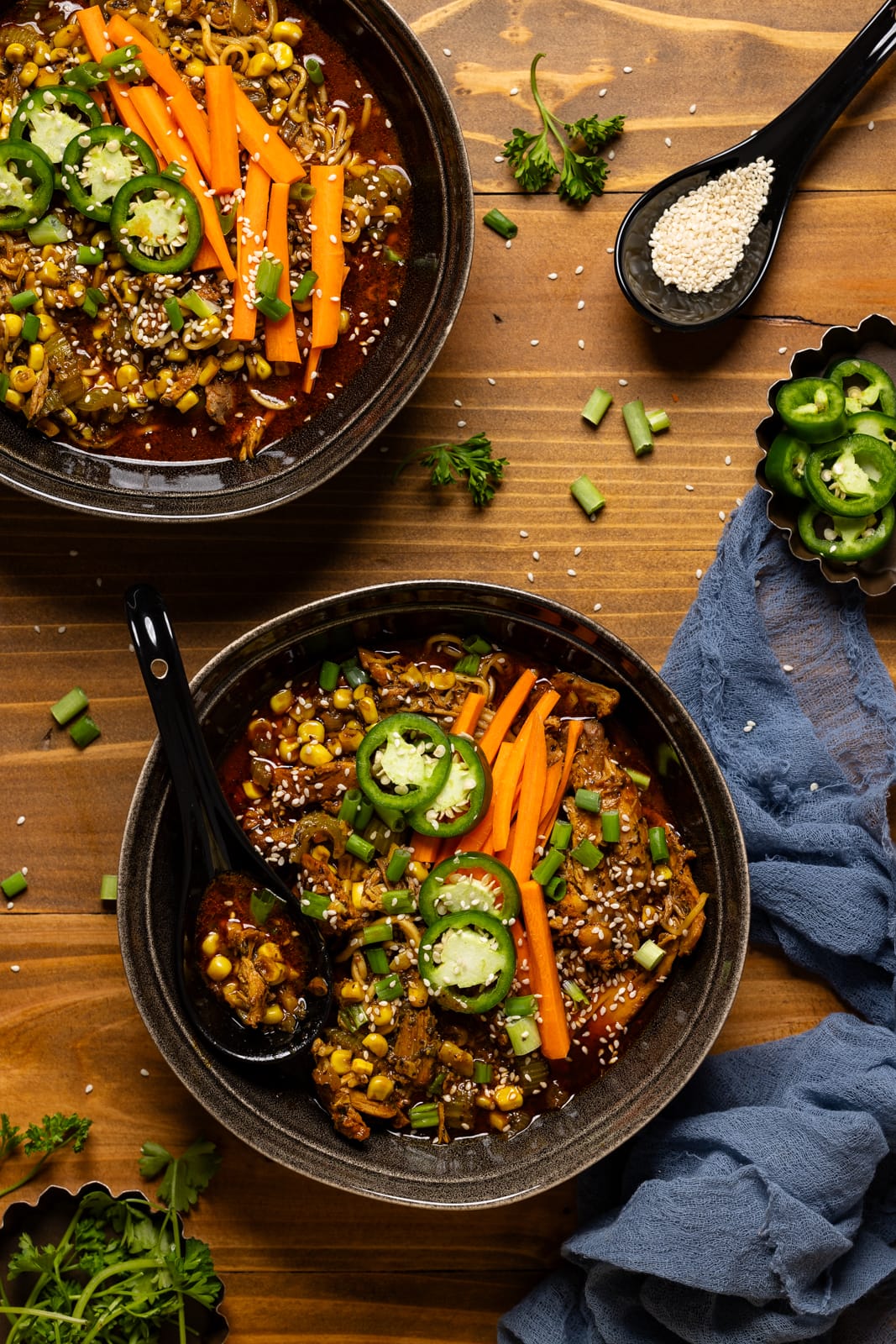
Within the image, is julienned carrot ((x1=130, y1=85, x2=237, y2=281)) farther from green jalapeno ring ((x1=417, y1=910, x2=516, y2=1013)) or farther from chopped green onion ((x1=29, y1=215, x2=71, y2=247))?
green jalapeno ring ((x1=417, y1=910, x2=516, y2=1013))

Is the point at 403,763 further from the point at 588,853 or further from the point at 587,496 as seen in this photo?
the point at 587,496

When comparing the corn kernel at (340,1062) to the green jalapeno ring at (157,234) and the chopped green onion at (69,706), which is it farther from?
the green jalapeno ring at (157,234)

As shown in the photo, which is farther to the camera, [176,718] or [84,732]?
[84,732]

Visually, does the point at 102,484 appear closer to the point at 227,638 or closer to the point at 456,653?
the point at 227,638

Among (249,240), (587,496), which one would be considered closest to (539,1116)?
(587,496)

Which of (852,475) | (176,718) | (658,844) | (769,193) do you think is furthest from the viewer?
(769,193)

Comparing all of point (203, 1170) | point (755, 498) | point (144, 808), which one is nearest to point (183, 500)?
point (144, 808)

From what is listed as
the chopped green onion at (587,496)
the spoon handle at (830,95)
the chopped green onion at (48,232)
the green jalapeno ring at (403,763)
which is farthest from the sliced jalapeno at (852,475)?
the chopped green onion at (48,232)
